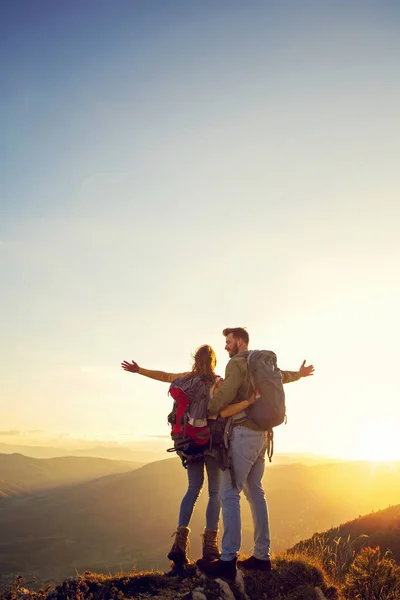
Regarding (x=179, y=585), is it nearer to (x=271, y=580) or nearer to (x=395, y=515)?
(x=271, y=580)

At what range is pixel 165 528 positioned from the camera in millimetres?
130000

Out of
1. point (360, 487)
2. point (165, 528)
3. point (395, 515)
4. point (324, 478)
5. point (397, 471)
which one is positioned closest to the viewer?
point (395, 515)

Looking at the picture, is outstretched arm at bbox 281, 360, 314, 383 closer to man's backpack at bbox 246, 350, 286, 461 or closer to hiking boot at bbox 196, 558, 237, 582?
man's backpack at bbox 246, 350, 286, 461

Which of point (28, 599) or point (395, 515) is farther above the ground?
point (28, 599)

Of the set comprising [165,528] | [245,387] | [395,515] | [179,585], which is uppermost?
[245,387]

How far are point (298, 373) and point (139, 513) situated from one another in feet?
513

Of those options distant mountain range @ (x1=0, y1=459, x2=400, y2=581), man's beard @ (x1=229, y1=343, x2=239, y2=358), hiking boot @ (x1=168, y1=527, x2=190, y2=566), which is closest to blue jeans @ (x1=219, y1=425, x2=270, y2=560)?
hiking boot @ (x1=168, y1=527, x2=190, y2=566)

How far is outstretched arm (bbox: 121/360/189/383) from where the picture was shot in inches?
268

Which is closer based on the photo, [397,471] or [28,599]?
[28,599]

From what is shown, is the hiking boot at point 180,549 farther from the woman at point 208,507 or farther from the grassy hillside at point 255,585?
the grassy hillside at point 255,585

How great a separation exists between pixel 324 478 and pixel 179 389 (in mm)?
190576

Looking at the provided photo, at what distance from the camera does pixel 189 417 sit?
6066mm

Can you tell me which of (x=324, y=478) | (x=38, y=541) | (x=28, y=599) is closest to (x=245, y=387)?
(x=28, y=599)

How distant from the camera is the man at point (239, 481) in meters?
5.43
